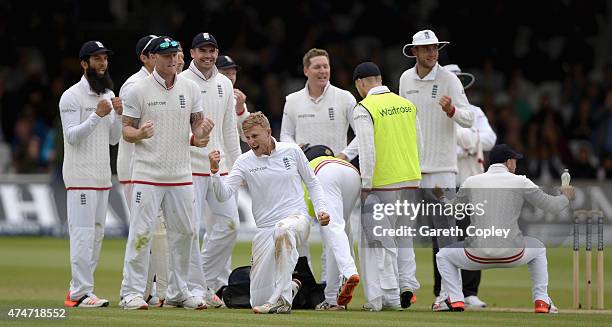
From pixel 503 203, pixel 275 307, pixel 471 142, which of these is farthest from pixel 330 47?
pixel 275 307

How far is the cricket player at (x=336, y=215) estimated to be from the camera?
12.4 metres

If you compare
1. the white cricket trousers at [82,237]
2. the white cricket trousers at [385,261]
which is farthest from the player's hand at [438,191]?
the white cricket trousers at [82,237]

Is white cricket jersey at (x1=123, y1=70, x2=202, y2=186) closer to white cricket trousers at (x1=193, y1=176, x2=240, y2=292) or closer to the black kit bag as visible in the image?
white cricket trousers at (x1=193, y1=176, x2=240, y2=292)

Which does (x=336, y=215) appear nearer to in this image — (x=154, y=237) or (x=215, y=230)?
(x=215, y=230)

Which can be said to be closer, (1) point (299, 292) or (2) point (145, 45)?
(2) point (145, 45)

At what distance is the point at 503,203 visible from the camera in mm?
12445

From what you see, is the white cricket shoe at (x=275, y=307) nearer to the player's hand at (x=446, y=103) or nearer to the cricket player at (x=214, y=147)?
the cricket player at (x=214, y=147)

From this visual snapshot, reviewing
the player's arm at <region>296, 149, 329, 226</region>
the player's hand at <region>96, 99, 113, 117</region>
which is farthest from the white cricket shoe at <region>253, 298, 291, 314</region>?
the player's hand at <region>96, 99, 113, 117</region>

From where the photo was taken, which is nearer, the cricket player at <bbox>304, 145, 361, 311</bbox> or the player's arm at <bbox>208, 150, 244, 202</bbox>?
the player's arm at <bbox>208, 150, 244, 202</bbox>

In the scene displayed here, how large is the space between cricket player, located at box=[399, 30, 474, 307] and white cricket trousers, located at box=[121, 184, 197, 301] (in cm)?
256

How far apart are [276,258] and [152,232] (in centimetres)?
116

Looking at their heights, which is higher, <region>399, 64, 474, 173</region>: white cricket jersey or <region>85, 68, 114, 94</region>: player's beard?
<region>85, 68, 114, 94</region>: player's beard

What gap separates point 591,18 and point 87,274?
16.7m

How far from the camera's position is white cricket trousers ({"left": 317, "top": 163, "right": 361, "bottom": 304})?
491 inches
